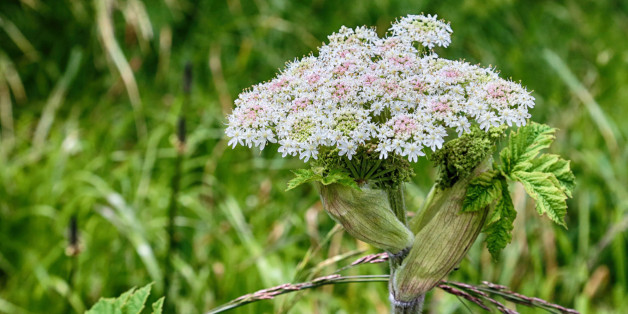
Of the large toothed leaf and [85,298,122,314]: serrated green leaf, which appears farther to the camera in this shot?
[85,298,122,314]: serrated green leaf

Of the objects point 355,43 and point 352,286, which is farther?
point 352,286

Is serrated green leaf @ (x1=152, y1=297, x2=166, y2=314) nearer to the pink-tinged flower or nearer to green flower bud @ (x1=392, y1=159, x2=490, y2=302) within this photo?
green flower bud @ (x1=392, y1=159, x2=490, y2=302)

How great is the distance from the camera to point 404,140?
1.04 meters

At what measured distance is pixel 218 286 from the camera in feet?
9.86

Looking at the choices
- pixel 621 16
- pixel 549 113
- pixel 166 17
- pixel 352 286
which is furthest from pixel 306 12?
pixel 621 16

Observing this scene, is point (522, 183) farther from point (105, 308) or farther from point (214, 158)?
point (214, 158)

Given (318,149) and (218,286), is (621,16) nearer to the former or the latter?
(218,286)

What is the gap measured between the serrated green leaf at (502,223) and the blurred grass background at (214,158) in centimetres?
74

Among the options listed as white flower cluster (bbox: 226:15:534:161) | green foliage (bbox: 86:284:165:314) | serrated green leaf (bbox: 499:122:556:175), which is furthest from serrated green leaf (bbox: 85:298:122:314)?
serrated green leaf (bbox: 499:122:556:175)

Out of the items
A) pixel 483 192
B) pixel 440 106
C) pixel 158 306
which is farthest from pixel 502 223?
pixel 158 306

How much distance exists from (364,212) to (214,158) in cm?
287

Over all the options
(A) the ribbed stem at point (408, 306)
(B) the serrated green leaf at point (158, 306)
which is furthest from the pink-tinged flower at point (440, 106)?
(B) the serrated green leaf at point (158, 306)

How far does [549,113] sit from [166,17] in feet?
10.5

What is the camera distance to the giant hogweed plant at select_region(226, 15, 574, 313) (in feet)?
3.55
